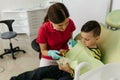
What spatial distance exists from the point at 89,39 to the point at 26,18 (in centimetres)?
236

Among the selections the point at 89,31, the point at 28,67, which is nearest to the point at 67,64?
the point at 89,31

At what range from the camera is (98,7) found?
217cm

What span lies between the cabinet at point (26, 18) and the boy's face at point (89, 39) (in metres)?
2.26

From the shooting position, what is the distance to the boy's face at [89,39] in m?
1.50

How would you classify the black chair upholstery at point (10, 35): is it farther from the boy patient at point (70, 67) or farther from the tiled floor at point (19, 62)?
the boy patient at point (70, 67)

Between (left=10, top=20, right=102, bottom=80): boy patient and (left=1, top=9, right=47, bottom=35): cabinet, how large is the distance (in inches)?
85.7

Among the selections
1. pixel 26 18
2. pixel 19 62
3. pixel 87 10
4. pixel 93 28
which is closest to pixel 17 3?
pixel 26 18

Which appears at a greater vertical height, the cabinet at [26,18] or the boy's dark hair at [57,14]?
the boy's dark hair at [57,14]

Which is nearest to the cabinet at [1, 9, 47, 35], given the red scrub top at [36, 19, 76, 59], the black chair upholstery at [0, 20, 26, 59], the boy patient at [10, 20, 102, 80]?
the black chair upholstery at [0, 20, 26, 59]

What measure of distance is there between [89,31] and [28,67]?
156cm

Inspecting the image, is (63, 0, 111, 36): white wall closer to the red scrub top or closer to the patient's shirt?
the red scrub top

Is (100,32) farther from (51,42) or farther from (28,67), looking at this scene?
(28,67)

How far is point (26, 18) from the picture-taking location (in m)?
3.65

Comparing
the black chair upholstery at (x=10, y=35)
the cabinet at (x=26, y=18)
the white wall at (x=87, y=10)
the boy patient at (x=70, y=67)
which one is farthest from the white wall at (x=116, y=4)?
the cabinet at (x=26, y=18)
